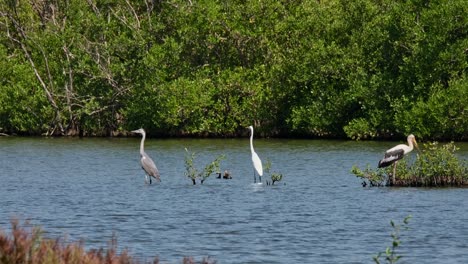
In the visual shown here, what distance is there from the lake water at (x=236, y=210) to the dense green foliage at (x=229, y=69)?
11.0 meters

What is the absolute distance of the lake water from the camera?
20.3 m

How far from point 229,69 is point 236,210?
31.1m

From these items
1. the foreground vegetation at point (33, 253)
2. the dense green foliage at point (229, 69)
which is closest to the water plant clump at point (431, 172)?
the foreground vegetation at point (33, 253)

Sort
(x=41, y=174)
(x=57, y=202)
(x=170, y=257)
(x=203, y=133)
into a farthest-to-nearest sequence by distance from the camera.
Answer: (x=203, y=133) → (x=41, y=174) → (x=57, y=202) → (x=170, y=257)

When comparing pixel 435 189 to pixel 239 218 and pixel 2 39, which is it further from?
pixel 2 39

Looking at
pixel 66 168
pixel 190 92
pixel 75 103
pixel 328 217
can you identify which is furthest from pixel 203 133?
pixel 328 217

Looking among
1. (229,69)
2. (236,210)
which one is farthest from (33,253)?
(229,69)

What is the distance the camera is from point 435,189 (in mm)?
28938

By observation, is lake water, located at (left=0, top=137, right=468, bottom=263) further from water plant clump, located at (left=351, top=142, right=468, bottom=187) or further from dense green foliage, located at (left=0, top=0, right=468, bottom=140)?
dense green foliage, located at (left=0, top=0, right=468, bottom=140)

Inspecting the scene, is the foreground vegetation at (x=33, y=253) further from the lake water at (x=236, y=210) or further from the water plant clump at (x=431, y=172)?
the water plant clump at (x=431, y=172)

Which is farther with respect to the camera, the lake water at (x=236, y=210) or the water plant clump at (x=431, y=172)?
the water plant clump at (x=431, y=172)

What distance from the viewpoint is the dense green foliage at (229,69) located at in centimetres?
5275

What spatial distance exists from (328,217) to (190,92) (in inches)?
1216

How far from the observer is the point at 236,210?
26094 mm
